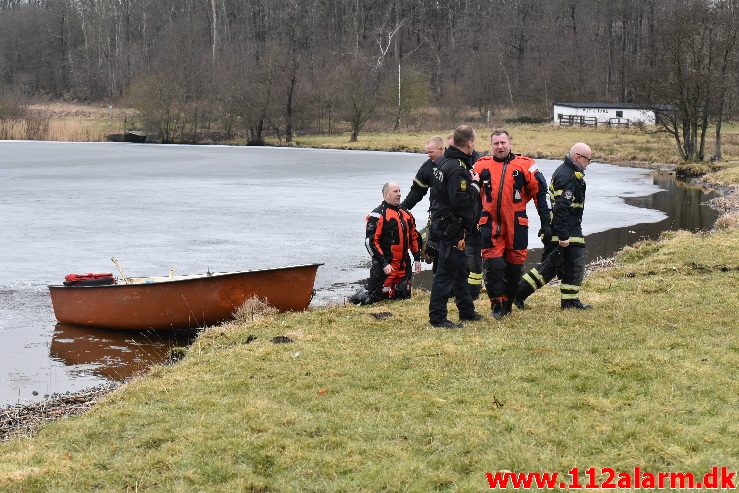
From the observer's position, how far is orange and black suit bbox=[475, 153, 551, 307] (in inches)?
375

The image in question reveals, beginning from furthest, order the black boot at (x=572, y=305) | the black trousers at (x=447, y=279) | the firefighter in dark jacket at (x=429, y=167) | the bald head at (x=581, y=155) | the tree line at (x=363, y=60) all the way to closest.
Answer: the tree line at (x=363, y=60), the firefighter in dark jacket at (x=429, y=167), the black boot at (x=572, y=305), the bald head at (x=581, y=155), the black trousers at (x=447, y=279)

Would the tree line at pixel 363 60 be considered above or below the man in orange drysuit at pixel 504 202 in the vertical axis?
above

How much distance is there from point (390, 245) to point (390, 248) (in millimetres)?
43

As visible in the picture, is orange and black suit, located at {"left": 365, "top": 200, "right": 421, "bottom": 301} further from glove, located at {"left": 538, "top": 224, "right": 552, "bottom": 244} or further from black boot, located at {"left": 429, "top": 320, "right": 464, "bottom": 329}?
black boot, located at {"left": 429, "top": 320, "right": 464, "bottom": 329}

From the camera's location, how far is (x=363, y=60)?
251 feet

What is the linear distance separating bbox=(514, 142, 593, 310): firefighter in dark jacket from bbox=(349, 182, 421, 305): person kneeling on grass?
1.56 m

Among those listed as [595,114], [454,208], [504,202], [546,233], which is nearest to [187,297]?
[454,208]

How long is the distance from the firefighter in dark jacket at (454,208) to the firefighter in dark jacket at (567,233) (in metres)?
1.17

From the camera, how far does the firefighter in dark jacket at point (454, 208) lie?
8.95m

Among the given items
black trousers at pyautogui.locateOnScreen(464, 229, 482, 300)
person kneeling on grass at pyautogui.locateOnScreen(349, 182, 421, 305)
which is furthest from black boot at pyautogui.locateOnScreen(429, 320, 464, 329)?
person kneeling on grass at pyautogui.locateOnScreen(349, 182, 421, 305)

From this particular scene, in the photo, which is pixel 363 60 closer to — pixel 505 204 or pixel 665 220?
pixel 665 220

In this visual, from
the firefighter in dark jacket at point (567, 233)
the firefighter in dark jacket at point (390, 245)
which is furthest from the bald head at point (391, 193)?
the firefighter in dark jacket at point (567, 233)

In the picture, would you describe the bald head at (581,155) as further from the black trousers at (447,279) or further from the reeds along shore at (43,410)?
the reeds along shore at (43,410)

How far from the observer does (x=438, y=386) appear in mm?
7215
